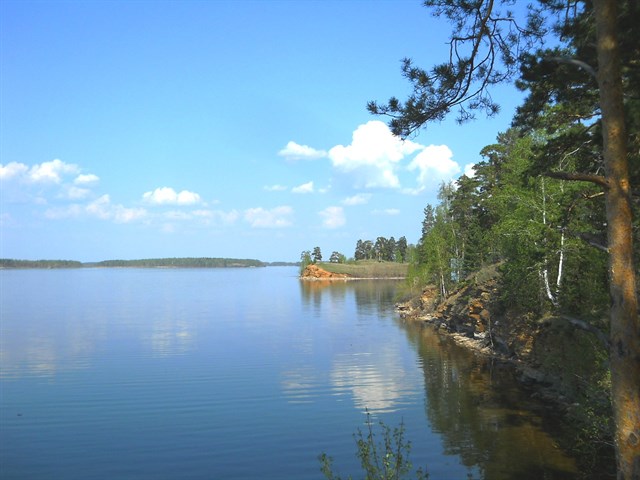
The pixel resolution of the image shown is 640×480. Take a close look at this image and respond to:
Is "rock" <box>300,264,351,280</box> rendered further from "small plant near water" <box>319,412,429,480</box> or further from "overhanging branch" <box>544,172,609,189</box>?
"overhanging branch" <box>544,172,609,189</box>

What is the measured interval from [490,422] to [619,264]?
17833 millimetres

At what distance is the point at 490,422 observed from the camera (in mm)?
23688

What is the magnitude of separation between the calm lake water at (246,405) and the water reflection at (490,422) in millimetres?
79

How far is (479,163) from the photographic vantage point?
68750 millimetres

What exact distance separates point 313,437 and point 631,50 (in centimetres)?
1826

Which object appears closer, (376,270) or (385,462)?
(385,462)

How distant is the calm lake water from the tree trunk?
36.8 feet

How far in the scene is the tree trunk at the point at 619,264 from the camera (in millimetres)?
7871

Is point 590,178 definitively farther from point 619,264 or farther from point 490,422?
point 490,422

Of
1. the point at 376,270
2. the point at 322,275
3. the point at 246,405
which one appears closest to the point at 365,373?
the point at 246,405

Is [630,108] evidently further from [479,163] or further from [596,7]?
[479,163]

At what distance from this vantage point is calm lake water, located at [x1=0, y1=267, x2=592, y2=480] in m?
19.1

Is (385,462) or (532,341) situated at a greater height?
(385,462)

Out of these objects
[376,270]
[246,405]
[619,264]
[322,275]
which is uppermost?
[619,264]
